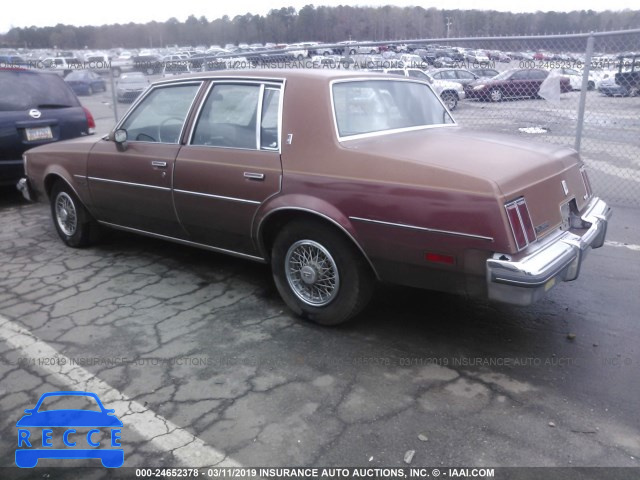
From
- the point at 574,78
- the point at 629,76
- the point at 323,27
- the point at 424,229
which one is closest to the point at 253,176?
the point at 424,229

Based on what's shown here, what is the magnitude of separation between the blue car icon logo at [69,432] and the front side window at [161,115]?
2.24 meters

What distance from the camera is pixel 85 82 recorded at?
88.1 feet

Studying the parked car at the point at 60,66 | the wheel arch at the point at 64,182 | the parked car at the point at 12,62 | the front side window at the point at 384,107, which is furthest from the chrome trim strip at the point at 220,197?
the parked car at the point at 60,66

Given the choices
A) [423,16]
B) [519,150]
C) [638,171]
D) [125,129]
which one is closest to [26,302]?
[125,129]

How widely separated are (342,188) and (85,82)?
27045 mm

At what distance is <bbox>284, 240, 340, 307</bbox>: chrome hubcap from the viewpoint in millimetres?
3693

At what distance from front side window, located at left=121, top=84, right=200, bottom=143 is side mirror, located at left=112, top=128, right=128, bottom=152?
103mm

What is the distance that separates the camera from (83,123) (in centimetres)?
760

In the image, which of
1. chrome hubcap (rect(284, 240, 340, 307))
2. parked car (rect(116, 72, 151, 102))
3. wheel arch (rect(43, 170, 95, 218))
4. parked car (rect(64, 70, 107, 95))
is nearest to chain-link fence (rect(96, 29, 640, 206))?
wheel arch (rect(43, 170, 95, 218))

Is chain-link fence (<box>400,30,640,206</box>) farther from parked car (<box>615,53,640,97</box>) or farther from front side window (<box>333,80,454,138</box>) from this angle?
front side window (<box>333,80,454,138</box>)

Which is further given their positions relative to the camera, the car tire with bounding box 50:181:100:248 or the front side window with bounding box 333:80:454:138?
the car tire with bounding box 50:181:100:248

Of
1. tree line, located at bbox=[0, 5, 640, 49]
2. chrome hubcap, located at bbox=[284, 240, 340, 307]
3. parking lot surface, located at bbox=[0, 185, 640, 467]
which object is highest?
tree line, located at bbox=[0, 5, 640, 49]

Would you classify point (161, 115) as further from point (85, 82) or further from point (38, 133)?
point (85, 82)

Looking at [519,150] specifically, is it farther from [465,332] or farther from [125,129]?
[125,129]
